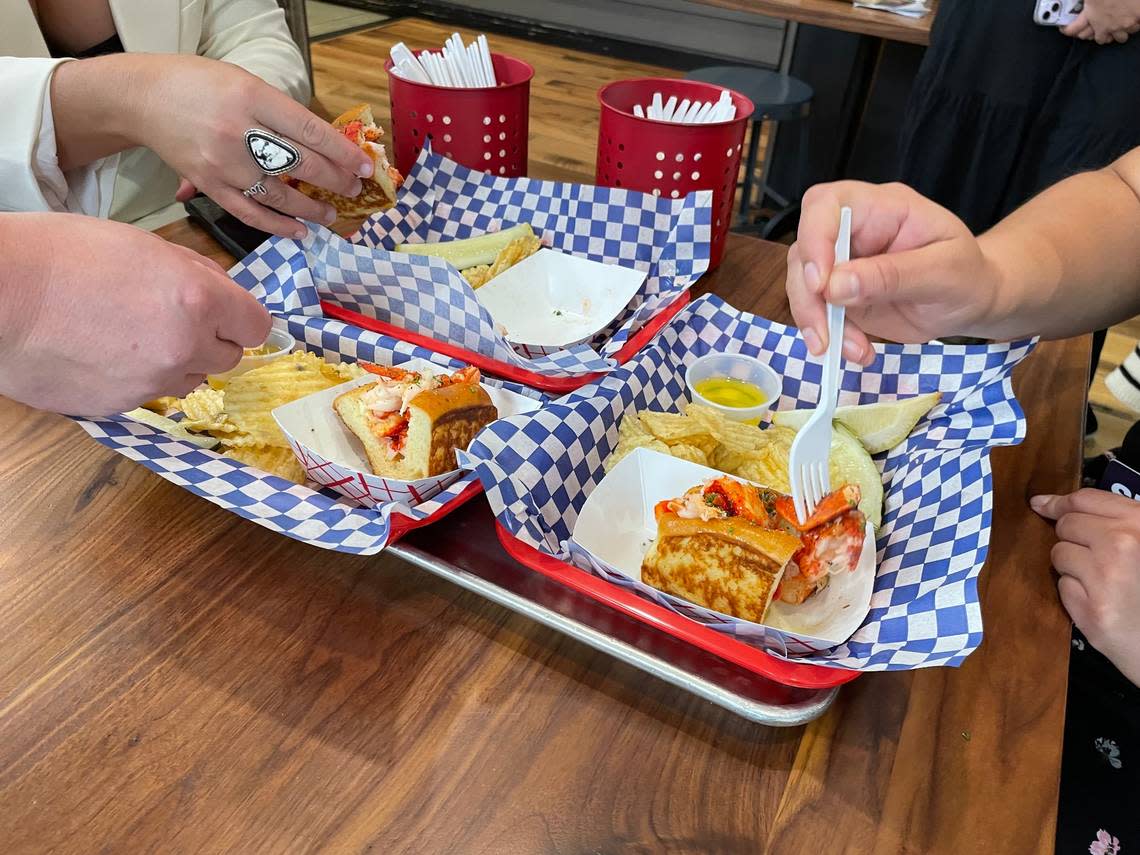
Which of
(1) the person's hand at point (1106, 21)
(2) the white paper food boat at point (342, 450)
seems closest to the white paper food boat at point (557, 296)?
(2) the white paper food boat at point (342, 450)

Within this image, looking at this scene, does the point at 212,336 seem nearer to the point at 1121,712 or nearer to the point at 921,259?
the point at 921,259

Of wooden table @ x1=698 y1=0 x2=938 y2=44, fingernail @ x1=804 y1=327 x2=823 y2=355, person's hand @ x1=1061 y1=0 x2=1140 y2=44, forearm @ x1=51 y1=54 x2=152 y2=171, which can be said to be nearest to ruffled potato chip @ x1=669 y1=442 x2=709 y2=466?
fingernail @ x1=804 y1=327 x2=823 y2=355

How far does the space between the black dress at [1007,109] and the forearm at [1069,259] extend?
1.37m

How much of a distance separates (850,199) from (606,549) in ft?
2.08

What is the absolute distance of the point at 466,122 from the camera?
5.76 ft

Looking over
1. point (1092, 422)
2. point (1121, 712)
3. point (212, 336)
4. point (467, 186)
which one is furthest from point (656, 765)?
point (1092, 422)

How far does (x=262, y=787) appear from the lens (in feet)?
2.44

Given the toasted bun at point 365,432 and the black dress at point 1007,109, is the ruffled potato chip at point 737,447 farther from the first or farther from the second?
the black dress at point 1007,109

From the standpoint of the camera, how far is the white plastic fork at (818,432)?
3.33ft

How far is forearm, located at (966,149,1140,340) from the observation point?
1.21m

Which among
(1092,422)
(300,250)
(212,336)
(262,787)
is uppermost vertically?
(212,336)

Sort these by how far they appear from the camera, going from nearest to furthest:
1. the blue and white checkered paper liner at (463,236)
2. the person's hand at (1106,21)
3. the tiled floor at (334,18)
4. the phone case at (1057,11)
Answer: the blue and white checkered paper liner at (463,236), the person's hand at (1106,21), the phone case at (1057,11), the tiled floor at (334,18)

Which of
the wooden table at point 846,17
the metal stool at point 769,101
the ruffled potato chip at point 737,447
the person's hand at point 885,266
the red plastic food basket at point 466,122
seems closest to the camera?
the person's hand at point 885,266

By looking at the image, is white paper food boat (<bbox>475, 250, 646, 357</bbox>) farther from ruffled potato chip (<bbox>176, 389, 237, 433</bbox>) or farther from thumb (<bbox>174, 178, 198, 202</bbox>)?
thumb (<bbox>174, 178, 198, 202</bbox>)
